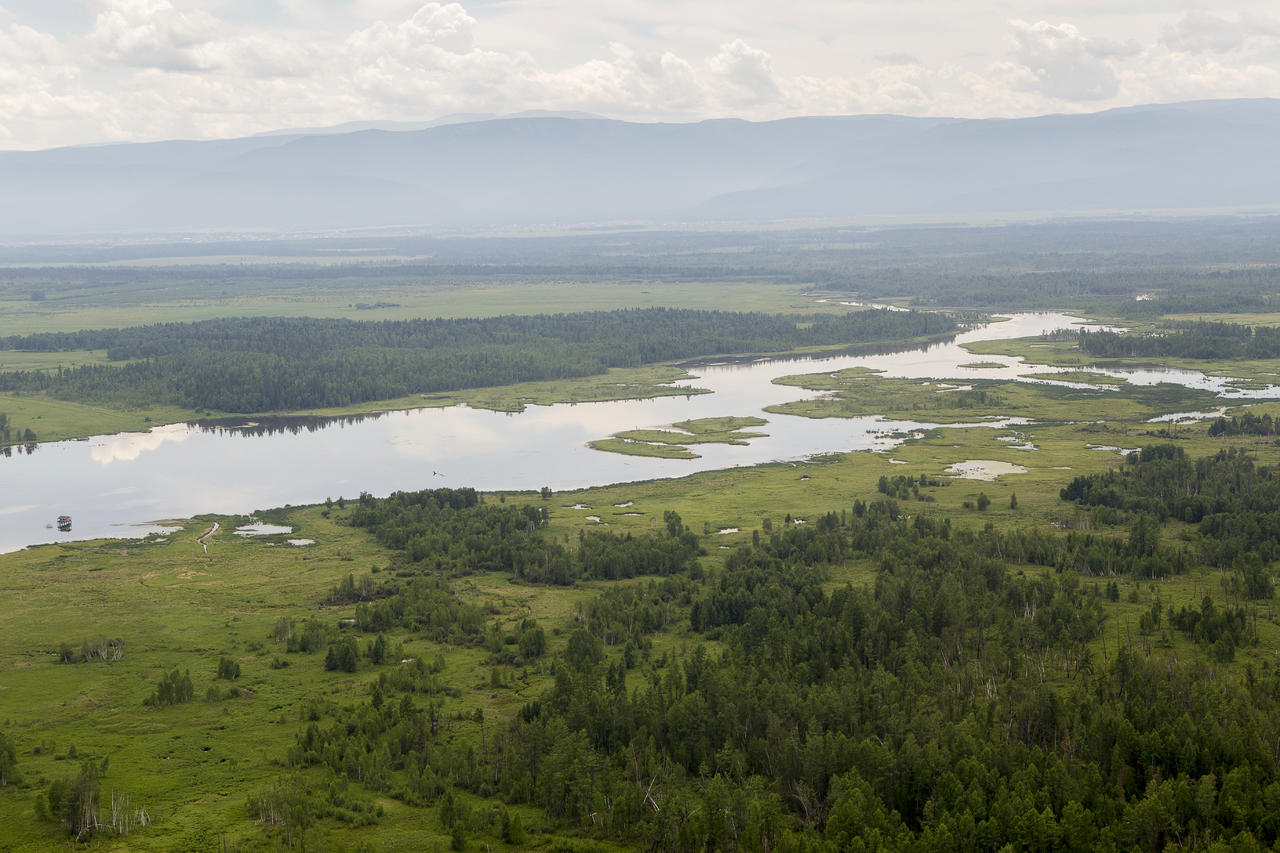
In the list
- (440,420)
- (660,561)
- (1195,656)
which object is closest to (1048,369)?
(440,420)

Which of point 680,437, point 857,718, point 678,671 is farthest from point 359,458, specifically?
point 857,718

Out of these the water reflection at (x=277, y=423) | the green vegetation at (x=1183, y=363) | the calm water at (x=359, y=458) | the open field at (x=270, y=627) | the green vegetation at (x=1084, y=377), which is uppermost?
the green vegetation at (x=1183, y=363)

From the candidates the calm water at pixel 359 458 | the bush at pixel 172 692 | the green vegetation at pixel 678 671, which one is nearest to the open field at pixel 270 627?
the green vegetation at pixel 678 671

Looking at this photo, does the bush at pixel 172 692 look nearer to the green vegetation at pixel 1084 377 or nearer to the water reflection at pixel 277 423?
the water reflection at pixel 277 423

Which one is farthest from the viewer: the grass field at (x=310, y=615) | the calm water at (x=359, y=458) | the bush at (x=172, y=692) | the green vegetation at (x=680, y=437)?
the green vegetation at (x=680, y=437)

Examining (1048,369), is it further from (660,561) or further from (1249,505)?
(660,561)
